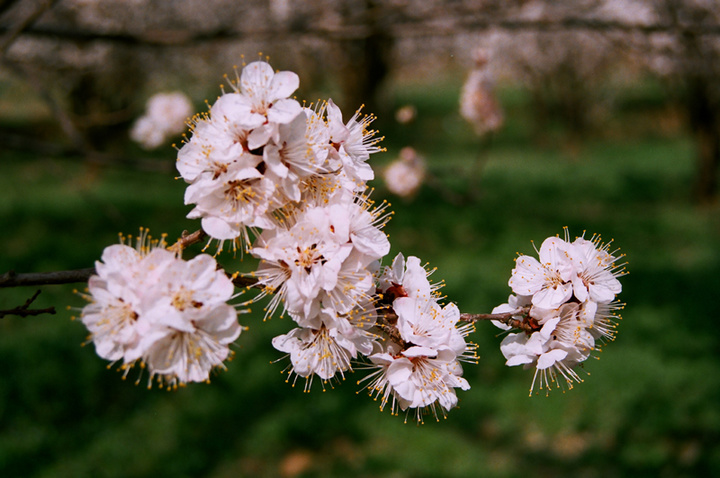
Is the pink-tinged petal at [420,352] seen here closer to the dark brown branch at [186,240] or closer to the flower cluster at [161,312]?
the flower cluster at [161,312]

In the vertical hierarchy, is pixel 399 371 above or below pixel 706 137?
below

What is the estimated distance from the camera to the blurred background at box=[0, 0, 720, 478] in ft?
10.3

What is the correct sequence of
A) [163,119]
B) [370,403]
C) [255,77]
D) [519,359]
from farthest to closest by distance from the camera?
[163,119]
[370,403]
[519,359]
[255,77]

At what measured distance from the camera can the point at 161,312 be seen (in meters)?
1.06

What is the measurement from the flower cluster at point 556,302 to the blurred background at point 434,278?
3.58 ft

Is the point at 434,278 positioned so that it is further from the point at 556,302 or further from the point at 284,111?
the point at 284,111

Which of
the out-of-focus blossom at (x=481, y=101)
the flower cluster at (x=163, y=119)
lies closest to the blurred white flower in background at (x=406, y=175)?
the out-of-focus blossom at (x=481, y=101)

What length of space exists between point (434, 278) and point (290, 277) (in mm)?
4042

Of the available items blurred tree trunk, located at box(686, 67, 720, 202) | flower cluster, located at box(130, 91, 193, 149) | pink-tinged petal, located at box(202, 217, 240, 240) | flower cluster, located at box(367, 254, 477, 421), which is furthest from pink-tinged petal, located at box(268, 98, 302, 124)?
blurred tree trunk, located at box(686, 67, 720, 202)

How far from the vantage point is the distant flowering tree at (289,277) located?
1.10 m

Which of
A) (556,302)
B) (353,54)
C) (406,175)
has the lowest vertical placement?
(556,302)

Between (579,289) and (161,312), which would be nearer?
(161,312)

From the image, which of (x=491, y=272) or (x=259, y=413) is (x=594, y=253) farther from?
(x=491, y=272)

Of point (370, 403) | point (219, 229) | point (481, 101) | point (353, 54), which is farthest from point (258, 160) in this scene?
point (353, 54)
